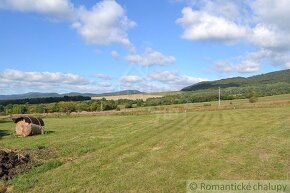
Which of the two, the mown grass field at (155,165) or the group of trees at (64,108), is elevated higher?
the group of trees at (64,108)

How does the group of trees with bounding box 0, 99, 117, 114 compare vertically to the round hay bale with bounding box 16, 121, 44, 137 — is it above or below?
above

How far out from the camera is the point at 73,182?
515 inches

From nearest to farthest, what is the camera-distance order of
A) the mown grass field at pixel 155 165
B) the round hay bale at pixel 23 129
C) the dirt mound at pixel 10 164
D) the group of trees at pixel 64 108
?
the mown grass field at pixel 155 165 → the dirt mound at pixel 10 164 → the round hay bale at pixel 23 129 → the group of trees at pixel 64 108

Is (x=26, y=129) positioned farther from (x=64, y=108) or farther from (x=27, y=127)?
(x=64, y=108)

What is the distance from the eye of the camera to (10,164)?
51.5ft

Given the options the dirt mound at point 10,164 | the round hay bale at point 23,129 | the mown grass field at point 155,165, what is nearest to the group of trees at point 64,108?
the round hay bale at point 23,129

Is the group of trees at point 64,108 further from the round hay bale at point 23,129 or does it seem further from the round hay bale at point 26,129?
the round hay bale at point 23,129

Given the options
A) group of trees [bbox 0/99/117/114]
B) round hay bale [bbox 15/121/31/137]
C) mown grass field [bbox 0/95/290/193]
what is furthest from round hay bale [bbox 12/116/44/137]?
group of trees [bbox 0/99/117/114]

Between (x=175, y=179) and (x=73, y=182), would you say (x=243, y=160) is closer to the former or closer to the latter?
(x=175, y=179)

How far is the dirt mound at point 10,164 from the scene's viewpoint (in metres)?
14.5

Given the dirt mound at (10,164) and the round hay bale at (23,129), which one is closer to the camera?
the dirt mound at (10,164)

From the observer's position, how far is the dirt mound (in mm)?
14492

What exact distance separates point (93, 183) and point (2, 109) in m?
109

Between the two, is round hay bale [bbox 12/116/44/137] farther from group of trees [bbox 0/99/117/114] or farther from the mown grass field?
group of trees [bbox 0/99/117/114]
